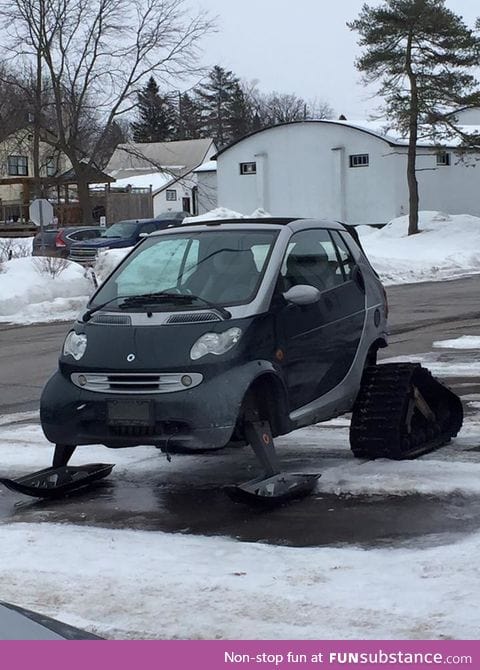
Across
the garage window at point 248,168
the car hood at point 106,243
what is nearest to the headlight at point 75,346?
the car hood at point 106,243

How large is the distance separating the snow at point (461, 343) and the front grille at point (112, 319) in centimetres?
838

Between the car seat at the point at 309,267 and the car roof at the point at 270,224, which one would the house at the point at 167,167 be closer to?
the car roof at the point at 270,224

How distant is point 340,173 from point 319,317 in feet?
157

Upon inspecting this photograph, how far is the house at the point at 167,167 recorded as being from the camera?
271ft

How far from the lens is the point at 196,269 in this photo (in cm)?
770

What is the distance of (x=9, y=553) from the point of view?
6.01 m

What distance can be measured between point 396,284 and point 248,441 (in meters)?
24.8

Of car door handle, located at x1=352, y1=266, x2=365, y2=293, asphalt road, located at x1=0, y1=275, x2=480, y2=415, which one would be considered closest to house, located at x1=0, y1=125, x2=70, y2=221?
asphalt road, located at x1=0, y1=275, x2=480, y2=415

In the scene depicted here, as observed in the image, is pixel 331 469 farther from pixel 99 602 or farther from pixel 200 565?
pixel 99 602

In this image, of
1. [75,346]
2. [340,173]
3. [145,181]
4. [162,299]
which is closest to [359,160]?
[340,173]

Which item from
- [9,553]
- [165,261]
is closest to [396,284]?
[165,261]

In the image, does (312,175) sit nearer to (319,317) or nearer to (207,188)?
(207,188)

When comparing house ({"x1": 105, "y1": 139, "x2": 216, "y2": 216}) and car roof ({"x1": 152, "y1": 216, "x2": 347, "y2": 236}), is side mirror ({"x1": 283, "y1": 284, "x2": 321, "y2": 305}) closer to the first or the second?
car roof ({"x1": 152, "y1": 216, "x2": 347, "y2": 236})

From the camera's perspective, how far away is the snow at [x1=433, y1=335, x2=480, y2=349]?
49.1 ft
